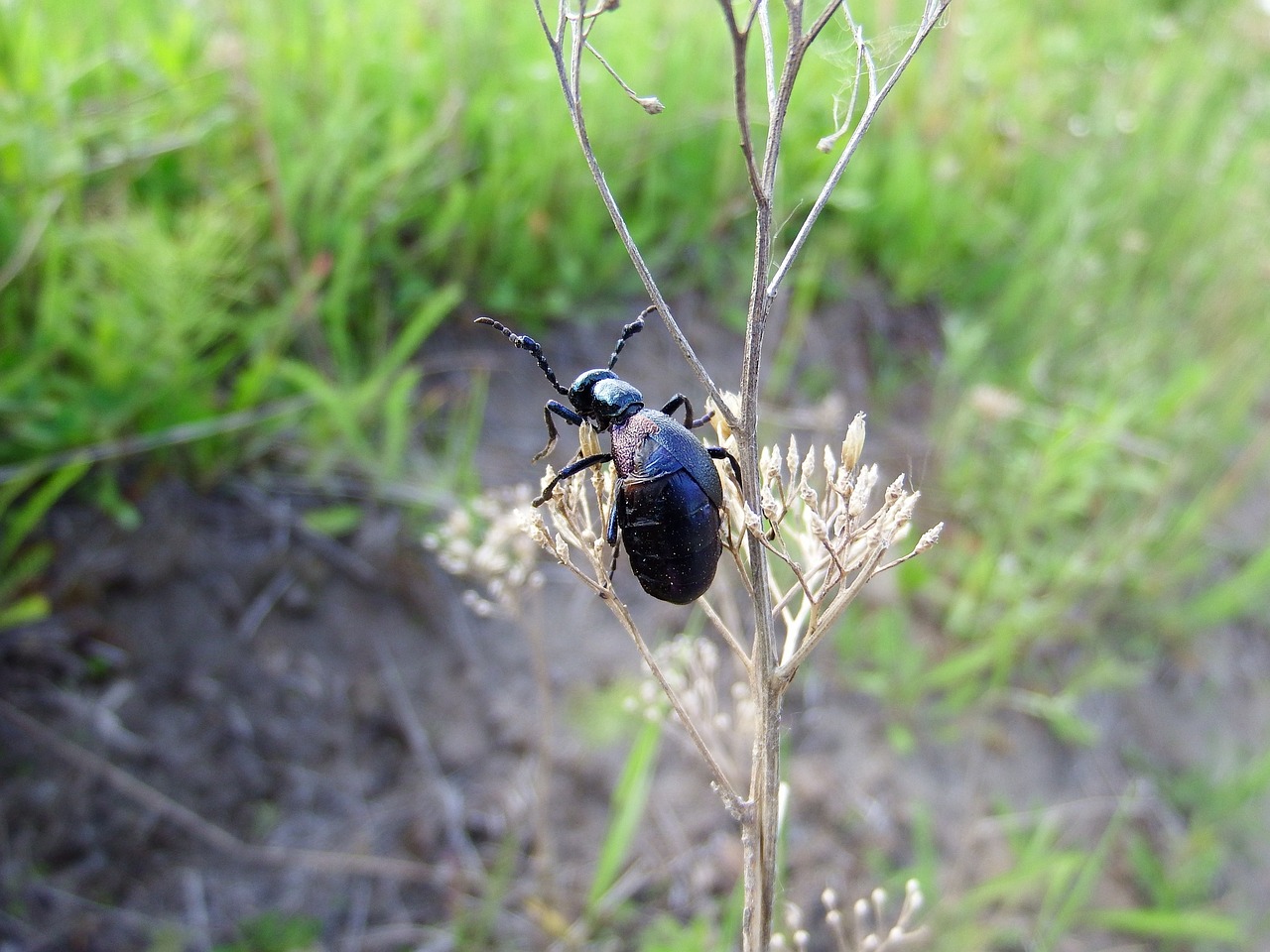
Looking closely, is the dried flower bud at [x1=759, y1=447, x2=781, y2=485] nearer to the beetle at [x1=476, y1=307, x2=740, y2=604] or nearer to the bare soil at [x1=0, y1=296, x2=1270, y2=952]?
the beetle at [x1=476, y1=307, x2=740, y2=604]

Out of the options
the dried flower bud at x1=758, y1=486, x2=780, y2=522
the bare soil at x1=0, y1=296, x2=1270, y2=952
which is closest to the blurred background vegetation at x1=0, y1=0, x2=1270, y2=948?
the bare soil at x1=0, y1=296, x2=1270, y2=952

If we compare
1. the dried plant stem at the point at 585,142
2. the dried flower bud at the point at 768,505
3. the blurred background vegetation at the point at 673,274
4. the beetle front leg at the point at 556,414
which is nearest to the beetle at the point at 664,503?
the beetle front leg at the point at 556,414

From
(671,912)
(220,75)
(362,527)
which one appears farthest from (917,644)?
(220,75)

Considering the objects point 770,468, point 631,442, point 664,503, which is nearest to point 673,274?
point 631,442

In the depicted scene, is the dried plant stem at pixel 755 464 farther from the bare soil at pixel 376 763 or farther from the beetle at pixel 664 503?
the bare soil at pixel 376 763

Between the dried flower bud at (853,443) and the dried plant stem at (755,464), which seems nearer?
the dried plant stem at (755,464)

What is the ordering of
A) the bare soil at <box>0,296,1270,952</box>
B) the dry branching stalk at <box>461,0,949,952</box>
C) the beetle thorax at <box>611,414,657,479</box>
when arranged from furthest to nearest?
the bare soil at <box>0,296,1270,952</box> < the beetle thorax at <box>611,414,657,479</box> < the dry branching stalk at <box>461,0,949,952</box>
